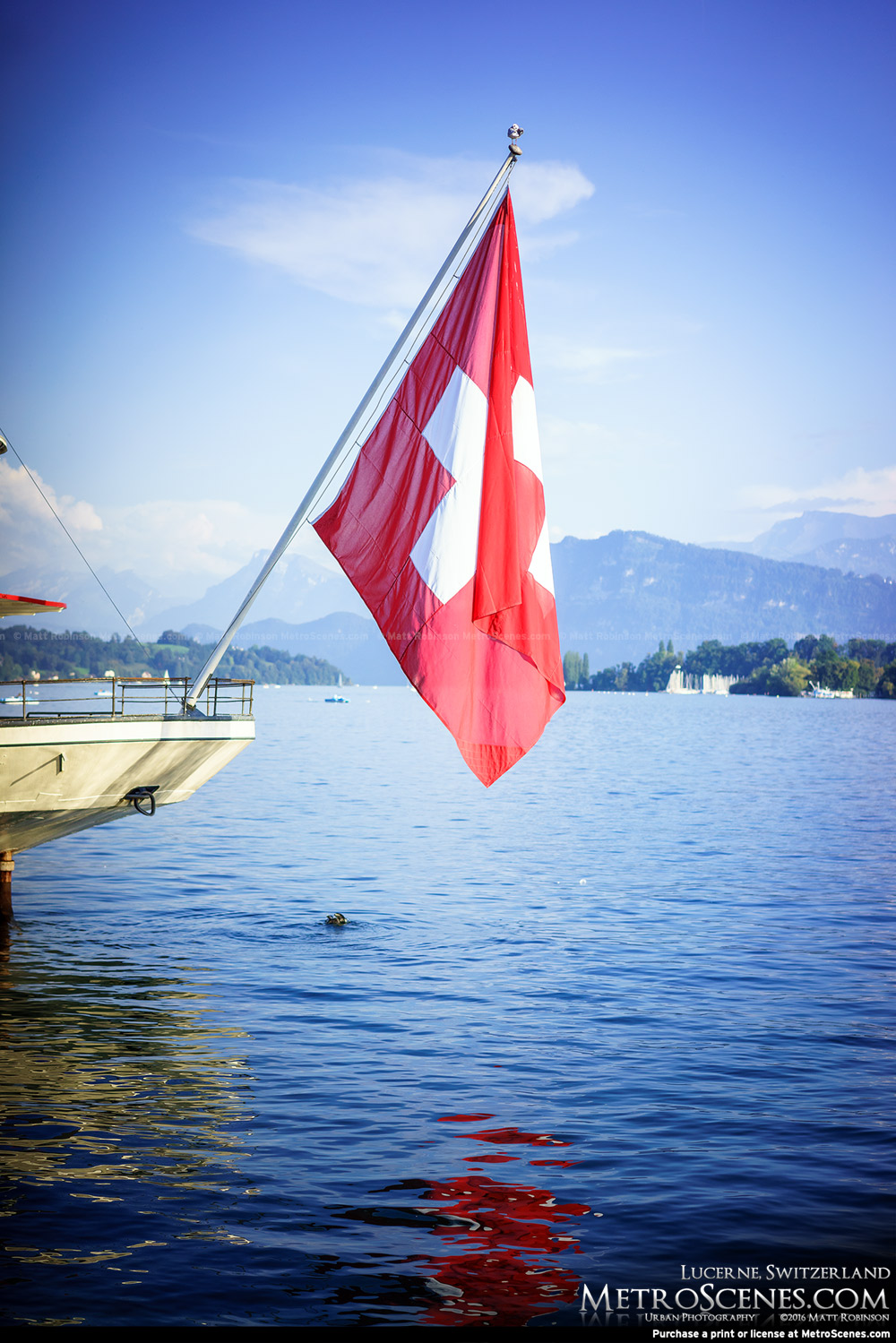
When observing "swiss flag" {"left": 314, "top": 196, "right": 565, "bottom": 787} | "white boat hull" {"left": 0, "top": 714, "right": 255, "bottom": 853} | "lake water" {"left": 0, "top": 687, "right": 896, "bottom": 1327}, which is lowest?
"lake water" {"left": 0, "top": 687, "right": 896, "bottom": 1327}

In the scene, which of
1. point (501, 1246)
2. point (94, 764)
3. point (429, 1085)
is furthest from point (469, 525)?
point (94, 764)

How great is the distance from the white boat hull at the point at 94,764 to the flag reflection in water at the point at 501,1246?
1144cm

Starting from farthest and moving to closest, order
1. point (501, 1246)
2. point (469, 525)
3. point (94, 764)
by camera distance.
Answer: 1. point (94, 764)
2. point (469, 525)
3. point (501, 1246)

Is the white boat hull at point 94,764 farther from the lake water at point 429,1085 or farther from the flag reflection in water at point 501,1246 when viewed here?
the flag reflection in water at point 501,1246

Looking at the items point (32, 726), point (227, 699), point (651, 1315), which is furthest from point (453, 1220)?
point (227, 699)

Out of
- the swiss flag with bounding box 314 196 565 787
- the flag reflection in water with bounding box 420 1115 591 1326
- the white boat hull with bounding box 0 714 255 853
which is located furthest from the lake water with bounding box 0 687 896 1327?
the swiss flag with bounding box 314 196 565 787

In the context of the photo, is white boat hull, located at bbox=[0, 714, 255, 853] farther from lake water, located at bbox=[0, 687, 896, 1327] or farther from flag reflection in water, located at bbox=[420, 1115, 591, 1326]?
flag reflection in water, located at bbox=[420, 1115, 591, 1326]

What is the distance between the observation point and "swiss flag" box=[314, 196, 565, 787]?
14195 millimetres

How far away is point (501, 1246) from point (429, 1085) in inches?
176

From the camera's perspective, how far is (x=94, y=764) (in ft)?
67.9

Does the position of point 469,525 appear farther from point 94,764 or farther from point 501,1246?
point 94,764

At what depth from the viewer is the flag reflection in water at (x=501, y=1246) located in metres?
9.32

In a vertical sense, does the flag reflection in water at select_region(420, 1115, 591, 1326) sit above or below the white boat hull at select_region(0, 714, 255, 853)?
below

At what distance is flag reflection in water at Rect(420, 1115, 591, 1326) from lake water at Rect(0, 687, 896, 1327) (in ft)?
0.12
